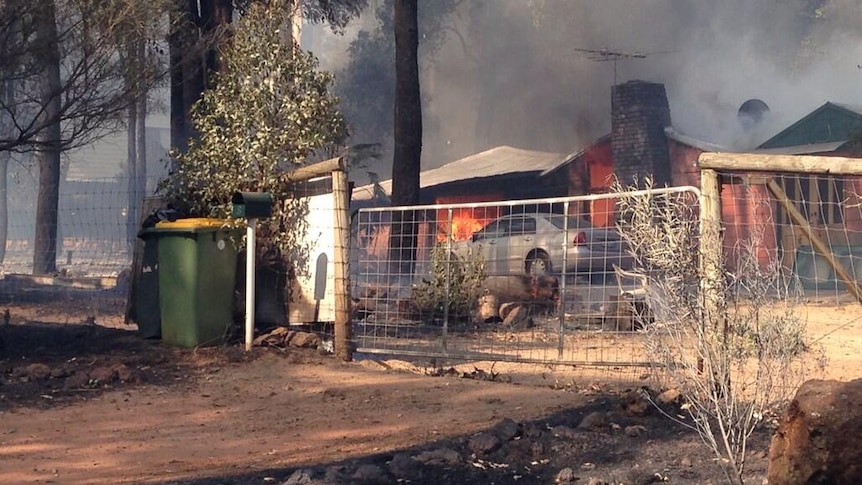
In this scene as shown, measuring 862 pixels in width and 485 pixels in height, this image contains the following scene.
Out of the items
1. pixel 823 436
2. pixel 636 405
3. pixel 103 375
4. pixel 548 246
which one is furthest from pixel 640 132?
pixel 823 436

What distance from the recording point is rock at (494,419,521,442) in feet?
19.1

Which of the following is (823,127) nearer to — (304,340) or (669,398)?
(304,340)

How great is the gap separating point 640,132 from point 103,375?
829 inches

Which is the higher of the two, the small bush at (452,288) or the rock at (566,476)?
the small bush at (452,288)

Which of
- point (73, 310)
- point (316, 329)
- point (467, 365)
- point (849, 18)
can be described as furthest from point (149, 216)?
point (849, 18)

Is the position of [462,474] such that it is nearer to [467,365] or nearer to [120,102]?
[467,365]

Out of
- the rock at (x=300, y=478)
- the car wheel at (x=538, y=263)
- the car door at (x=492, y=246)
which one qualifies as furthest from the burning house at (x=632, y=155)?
the rock at (x=300, y=478)

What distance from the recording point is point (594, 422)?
6.19 meters

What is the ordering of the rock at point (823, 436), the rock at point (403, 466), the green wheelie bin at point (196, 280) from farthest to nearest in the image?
the green wheelie bin at point (196, 280) < the rock at point (403, 466) < the rock at point (823, 436)

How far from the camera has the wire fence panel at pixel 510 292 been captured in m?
8.62

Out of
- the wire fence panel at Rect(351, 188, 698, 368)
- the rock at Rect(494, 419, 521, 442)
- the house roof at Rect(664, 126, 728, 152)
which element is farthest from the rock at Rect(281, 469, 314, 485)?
the house roof at Rect(664, 126, 728, 152)

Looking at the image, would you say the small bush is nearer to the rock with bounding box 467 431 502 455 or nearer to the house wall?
the rock with bounding box 467 431 502 455

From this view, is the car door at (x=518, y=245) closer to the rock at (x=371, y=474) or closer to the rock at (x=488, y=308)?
the rock at (x=488, y=308)

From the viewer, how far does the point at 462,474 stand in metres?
5.23
